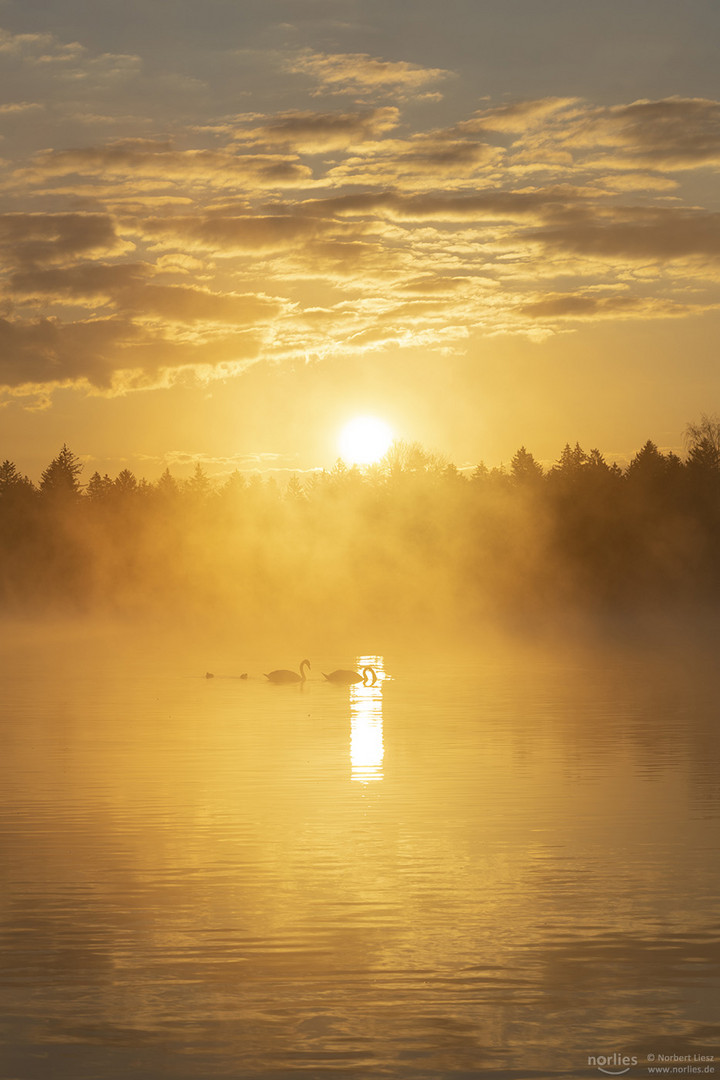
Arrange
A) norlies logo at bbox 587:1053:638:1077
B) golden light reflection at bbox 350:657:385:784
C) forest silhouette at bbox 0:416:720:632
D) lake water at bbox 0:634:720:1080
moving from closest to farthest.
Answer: norlies logo at bbox 587:1053:638:1077, lake water at bbox 0:634:720:1080, golden light reflection at bbox 350:657:385:784, forest silhouette at bbox 0:416:720:632

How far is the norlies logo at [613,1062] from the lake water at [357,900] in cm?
3

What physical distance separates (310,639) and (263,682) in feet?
86.1

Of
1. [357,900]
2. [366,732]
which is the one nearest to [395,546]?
[366,732]

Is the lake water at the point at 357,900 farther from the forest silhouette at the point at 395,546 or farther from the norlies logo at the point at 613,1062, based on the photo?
the forest silhouette at the point at 395,546

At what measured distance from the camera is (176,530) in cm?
13838

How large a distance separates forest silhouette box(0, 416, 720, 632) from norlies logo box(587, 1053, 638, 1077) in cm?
7211

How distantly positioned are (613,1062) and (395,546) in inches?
4406

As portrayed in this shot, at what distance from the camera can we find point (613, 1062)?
914 centimetres

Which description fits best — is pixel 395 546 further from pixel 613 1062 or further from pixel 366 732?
pixel 613 1062

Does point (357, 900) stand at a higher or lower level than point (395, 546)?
lower

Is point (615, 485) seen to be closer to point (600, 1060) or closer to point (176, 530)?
point (176, 530)

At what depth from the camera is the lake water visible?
31.2 feet

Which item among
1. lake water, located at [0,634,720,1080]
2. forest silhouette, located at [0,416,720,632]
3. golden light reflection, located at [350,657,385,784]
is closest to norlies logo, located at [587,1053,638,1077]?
lake water, located at [0,634,720,1080]

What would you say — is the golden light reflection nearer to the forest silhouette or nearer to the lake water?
the lake water
